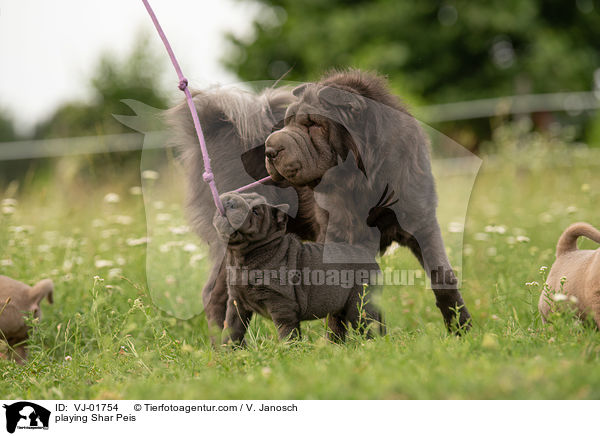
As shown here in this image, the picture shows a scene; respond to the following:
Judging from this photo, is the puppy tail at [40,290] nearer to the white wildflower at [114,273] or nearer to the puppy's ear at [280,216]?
the white wildflower at [114,273]

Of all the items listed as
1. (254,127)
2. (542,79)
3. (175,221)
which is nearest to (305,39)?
(542,79)

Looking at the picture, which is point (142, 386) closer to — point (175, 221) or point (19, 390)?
point (19, 390)

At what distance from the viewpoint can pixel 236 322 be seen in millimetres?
2906

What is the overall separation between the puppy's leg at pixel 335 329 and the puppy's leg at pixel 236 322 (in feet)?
1.31

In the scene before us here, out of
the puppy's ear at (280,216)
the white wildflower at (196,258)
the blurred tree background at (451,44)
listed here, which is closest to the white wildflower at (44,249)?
the white wildflower at (196,258)

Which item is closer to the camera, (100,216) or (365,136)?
(365,136)

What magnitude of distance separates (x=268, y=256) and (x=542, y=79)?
43.1 feet

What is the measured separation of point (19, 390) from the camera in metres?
2.51

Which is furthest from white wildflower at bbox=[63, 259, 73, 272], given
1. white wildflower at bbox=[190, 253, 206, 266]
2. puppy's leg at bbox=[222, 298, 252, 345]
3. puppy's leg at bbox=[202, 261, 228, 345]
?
puppy's leg at bbox=[222, 298, 252, 345]

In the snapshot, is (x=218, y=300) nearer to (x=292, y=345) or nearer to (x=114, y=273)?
(x=114, y=273)

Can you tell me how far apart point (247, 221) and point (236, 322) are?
62 cm

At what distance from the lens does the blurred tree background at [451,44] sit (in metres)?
13.7
